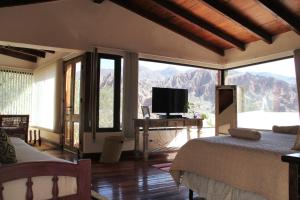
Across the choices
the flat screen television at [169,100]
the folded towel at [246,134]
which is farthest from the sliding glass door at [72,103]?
the folded towel at [246,134]

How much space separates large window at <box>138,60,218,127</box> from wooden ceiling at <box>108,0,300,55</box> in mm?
825

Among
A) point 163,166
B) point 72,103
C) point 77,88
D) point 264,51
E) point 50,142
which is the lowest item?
point 163,166

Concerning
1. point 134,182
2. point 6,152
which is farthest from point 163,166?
point 6,152

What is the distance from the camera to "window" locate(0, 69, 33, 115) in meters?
8.10

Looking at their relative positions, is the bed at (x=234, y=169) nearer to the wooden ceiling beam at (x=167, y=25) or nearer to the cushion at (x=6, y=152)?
the cushion at (x=6, y=152)

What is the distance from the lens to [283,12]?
4.80 m

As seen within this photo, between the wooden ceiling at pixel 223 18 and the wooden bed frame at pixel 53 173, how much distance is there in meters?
4.38

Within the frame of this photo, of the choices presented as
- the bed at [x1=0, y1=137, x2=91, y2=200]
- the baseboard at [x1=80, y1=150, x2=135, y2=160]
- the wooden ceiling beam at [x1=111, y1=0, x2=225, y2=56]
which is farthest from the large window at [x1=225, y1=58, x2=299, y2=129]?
the bed at [x1=0, y1=137, x2=91, y2=200]

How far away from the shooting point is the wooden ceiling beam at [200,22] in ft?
17.6

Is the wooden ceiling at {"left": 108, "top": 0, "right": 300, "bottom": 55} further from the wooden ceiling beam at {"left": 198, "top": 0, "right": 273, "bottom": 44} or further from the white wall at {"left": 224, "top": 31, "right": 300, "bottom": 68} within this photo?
the white wall at {"left": 224, "top": 31, "right": 300, "bottom": 68}

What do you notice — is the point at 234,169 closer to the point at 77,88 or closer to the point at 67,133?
the point at 77,88

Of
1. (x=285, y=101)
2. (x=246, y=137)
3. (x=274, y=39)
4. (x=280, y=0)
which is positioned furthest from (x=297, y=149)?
(x=274, y=39)

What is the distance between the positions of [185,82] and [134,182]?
12.3ft

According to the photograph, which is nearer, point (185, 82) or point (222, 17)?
point (222, 17)
